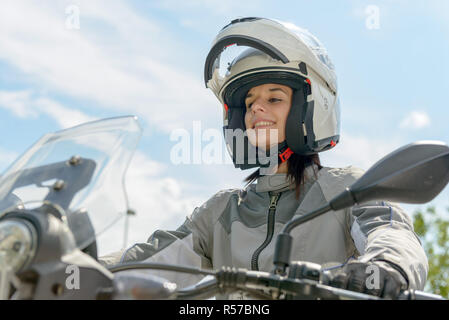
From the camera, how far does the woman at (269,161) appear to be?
270 centimetres

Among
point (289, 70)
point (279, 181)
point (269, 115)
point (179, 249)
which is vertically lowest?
point (179, 249)

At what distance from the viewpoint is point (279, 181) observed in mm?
3127

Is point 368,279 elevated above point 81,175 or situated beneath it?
situated beneath

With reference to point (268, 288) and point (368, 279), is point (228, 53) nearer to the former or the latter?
point (368, 279)

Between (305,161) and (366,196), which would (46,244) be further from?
(305,161)

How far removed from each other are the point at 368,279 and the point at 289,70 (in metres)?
1.93

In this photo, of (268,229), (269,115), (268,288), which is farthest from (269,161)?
(268,288)

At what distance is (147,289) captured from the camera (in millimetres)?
1194

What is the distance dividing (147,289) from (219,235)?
190 cm

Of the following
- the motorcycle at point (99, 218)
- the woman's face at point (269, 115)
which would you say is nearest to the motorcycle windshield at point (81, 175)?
the motorcycle at point (99, 218)

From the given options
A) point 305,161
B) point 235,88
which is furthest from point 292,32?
point 305,161

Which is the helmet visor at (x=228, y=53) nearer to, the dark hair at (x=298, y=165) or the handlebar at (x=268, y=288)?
the dark hair at (x=298, y=165)

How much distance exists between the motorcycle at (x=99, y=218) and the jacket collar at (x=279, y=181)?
5.30 ft

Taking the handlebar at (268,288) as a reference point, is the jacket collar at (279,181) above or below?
above
